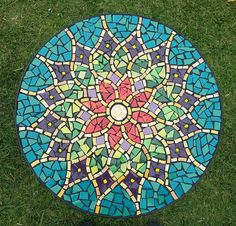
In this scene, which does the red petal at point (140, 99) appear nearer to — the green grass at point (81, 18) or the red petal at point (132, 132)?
the red petal at point (132, 132)

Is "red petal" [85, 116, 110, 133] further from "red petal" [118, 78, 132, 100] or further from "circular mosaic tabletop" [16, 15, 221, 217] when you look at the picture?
"red petal" [118, 78, 132, 100]

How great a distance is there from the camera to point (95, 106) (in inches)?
151

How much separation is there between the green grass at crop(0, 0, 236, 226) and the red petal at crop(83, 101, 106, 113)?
655 millimetres

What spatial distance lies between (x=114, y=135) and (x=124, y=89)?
42 centimetres

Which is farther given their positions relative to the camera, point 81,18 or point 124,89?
point 81,18

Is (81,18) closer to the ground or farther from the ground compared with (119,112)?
farther from the ground

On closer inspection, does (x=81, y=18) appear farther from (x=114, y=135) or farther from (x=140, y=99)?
(x=114, y=135)

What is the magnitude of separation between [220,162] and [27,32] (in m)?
2.08

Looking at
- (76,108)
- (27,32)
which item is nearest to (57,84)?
(76,108)

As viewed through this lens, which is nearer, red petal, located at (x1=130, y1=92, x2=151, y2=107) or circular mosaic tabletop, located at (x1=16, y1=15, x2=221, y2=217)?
circular mosaic tabletop, located at (x1=16, y1=15, x2=221, y2=217)

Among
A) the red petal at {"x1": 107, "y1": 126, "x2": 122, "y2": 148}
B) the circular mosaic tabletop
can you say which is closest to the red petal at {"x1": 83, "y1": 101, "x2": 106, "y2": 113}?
the circular mosaic tabletop

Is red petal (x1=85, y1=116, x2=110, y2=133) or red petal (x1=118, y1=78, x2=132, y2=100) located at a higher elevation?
red petal (x1=118, y1=78, x2=132, y2=100)

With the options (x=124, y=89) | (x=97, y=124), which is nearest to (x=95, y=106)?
(x=97, y=124)

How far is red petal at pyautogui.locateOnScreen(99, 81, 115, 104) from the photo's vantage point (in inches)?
151
